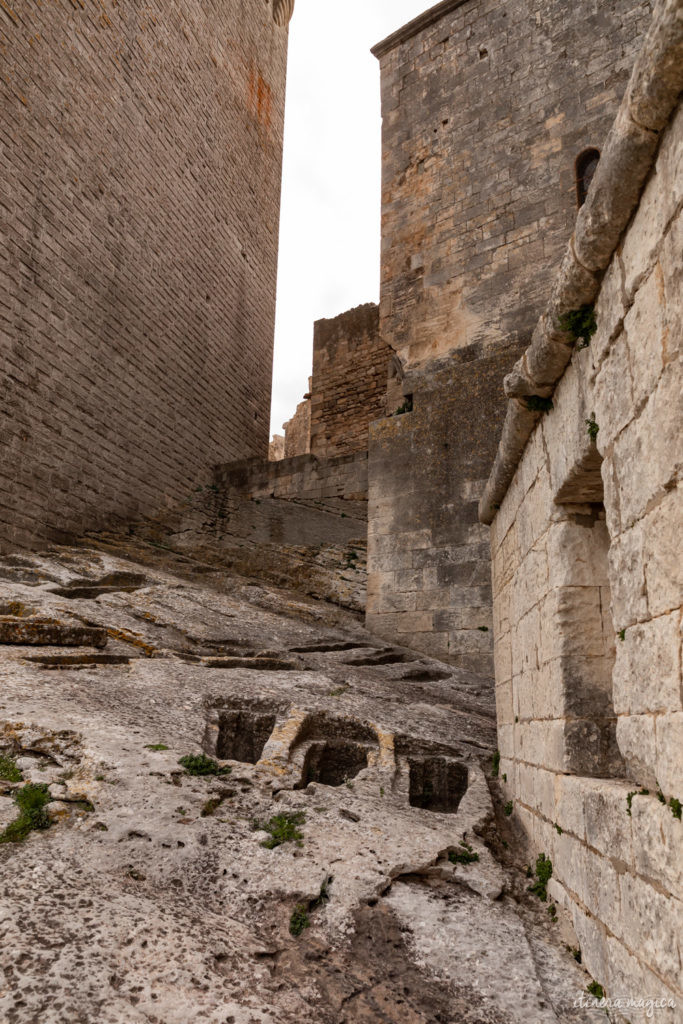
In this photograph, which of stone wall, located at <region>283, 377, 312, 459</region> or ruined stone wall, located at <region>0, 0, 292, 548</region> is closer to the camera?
ruined stone wall, located at <region>0, 0, 292, 548</region>

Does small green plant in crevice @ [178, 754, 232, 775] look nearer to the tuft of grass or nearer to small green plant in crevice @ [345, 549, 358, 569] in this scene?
the tuft of grass

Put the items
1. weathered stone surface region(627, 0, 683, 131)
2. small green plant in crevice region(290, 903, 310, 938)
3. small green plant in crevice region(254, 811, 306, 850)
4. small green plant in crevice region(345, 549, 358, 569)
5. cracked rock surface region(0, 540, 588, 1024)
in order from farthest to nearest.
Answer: small green plant in crevice region(345, 549, 358, 569) < small green plant in crevice region(254, 811, 306, 850) < small green plant in crevice region(290, 903, 310, 938) < cracked rock surface region(0, 540, 588, 1024) < weathered stone surface region(627, 0, 683, 131)

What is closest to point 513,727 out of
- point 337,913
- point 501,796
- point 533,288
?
point 501,796

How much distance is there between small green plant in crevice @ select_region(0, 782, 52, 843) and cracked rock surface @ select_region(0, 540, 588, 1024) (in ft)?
0.10

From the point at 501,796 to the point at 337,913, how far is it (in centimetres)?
183

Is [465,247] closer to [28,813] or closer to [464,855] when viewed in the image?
[464,855]

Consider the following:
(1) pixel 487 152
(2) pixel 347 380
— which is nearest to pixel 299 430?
(2) pixel 347 380

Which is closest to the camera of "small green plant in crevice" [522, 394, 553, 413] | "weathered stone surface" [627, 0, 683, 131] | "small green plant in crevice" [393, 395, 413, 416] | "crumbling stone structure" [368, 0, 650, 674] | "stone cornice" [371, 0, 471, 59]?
"weathered stone surface" [627, 0, 683, 131]

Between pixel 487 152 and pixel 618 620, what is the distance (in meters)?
9.06

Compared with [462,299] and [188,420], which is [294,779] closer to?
[462,299]

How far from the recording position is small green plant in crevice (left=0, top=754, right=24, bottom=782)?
2988 mm

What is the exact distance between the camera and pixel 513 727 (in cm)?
397

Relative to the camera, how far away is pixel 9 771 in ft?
9.93

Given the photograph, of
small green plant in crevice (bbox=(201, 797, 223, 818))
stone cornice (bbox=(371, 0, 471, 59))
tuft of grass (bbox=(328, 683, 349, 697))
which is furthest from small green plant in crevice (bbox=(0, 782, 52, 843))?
stone cornice (bbox=(371, 0, 471, 59))
